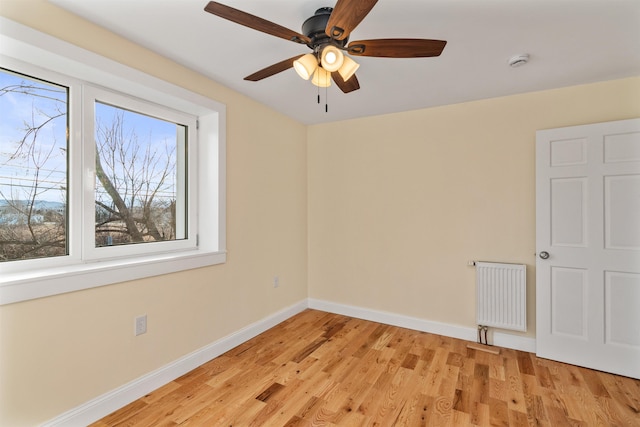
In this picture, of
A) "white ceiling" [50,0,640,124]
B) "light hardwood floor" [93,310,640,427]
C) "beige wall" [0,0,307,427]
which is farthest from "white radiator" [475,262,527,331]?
"beige wall" [0,0,307,427]

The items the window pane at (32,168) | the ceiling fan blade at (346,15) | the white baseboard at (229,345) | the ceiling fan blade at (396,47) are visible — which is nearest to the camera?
the ceiling fan blade at (346,15)

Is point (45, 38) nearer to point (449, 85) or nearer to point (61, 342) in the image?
point (61, 342)

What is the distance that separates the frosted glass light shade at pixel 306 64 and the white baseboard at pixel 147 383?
232 cm

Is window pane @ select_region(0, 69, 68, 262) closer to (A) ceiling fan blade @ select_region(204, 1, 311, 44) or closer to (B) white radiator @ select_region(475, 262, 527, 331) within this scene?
(A) ceiling fan blade @ select_region(204, 1, 311, 44)

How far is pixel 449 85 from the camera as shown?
8.45ft

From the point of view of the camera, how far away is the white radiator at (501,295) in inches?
106

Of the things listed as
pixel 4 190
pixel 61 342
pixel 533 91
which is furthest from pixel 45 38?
pixel 533 91

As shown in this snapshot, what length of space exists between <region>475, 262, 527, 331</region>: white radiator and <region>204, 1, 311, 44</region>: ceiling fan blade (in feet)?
8.63

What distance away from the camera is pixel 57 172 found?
1851mm

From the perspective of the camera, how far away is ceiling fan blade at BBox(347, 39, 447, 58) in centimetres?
145

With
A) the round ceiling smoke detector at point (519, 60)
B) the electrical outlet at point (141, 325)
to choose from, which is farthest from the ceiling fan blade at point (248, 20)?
the electrical outlet at point (141, 325)

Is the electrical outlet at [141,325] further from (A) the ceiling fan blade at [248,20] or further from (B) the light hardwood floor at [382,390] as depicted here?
(A) the ceiling fan blade at [248,20]

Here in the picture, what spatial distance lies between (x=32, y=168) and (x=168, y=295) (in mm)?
1178

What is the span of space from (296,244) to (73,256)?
2259 millimetres
